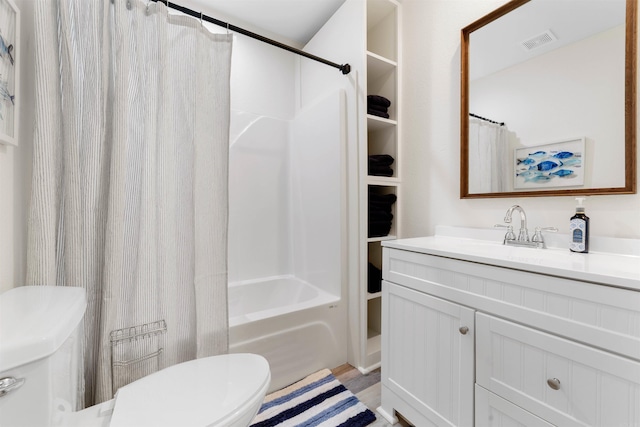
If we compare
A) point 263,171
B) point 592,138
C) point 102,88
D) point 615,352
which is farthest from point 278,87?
point 615,352

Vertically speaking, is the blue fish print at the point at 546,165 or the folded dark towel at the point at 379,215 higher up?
the blue fish print at the point at 546,165

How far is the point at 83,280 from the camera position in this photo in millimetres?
973

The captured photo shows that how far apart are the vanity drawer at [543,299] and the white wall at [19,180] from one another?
144 centimetres

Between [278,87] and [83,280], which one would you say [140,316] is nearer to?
[83,280]

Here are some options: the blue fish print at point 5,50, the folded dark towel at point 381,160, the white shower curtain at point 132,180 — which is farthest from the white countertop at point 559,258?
the blue fish print at point 5,50

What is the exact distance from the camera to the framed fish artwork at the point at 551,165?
43.2 inches

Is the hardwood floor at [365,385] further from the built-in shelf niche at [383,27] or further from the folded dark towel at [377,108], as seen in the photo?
the built-in shelf niche at [383,27]

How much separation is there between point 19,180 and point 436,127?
191 cm

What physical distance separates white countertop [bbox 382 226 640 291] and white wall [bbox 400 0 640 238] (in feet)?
0.50

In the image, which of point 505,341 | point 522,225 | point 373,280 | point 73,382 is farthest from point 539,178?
point 73,382

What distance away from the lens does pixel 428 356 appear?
114 cm

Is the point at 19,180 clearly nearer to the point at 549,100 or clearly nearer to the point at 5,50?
the point at 5,50

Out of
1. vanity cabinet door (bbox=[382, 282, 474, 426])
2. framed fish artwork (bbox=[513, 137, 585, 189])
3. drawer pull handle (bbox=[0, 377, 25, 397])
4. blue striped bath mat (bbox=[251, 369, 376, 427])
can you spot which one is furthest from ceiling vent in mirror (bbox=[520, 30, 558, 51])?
drawer pull handle (bbox=[0, 377, 25, 397])

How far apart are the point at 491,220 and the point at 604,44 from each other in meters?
0.80
